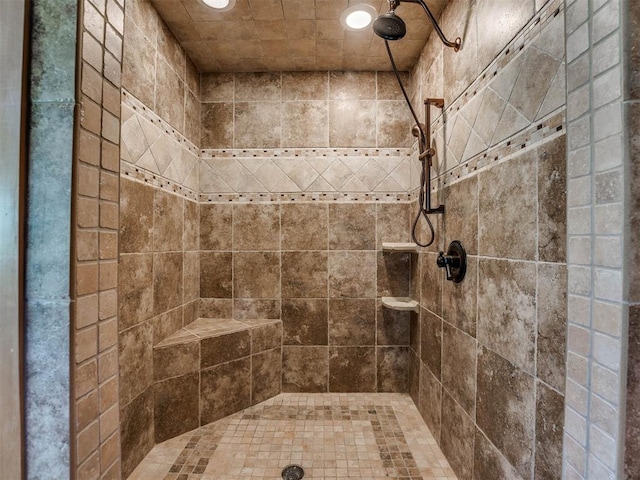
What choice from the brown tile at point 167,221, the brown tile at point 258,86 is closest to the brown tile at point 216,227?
the brown tile at point 167,221

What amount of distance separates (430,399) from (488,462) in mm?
612

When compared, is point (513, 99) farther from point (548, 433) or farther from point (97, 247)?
point (97, 247)

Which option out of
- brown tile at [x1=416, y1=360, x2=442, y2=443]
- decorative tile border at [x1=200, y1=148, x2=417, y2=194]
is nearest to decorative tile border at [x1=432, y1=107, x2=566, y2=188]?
decorative tile border at [x1=200, y1=148, x2=417, y2=194]

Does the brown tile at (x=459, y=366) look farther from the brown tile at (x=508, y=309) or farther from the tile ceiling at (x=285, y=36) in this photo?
the tile ceiling at (x=285, y=36)

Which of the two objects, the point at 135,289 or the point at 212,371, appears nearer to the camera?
the point at 135,289

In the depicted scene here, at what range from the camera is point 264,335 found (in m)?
2.16

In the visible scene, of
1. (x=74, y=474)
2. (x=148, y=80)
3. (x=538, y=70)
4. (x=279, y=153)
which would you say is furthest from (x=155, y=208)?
(x=538, y=70)

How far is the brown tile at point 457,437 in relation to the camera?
4.34 ft

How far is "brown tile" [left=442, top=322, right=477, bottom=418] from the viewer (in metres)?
1.30

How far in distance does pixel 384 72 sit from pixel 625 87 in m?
2.00

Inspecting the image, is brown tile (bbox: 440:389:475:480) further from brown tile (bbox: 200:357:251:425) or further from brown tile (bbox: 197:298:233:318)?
brown tile (bbox: 197:298:233:318)

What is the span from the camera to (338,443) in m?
1.69

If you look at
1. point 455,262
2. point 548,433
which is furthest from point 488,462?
point 455,262

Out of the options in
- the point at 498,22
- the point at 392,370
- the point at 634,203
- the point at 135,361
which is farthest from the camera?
the point at 392,370
